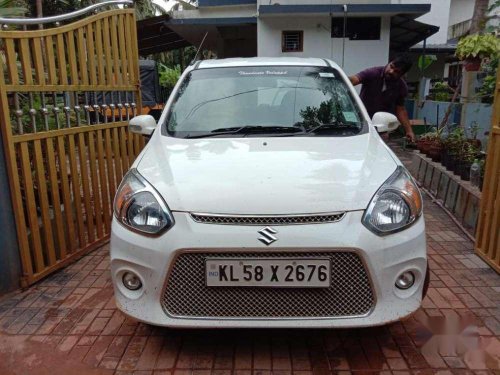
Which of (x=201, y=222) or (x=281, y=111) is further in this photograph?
(x=281, y=111)

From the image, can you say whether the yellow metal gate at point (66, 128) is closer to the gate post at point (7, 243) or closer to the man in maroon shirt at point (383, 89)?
the gate post at point (7, 243)

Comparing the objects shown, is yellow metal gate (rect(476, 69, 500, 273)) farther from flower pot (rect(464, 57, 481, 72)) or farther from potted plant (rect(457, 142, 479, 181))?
flower pot (rect(464, 57, 481, 72))

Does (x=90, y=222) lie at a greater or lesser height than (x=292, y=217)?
lesser

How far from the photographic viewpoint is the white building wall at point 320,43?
10539mm

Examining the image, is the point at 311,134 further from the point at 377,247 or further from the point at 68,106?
the point at 68,106

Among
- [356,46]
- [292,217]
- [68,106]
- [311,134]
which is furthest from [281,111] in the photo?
[356,46]

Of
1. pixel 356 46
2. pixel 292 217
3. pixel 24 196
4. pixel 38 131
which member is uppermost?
pixel 356 46

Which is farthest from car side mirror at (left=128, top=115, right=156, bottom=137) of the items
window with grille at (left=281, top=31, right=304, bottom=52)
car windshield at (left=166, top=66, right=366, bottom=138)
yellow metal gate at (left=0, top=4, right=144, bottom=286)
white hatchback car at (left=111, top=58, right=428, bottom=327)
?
window with grille at (left=281, top=31, right=304, bottom=52)

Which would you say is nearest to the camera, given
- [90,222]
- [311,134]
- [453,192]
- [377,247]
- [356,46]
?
[377,247]

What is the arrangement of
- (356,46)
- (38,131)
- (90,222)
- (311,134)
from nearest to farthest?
1. (311,134)
2. (38,131)
3. (90,222)
4. (356,46)

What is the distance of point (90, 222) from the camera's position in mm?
4238

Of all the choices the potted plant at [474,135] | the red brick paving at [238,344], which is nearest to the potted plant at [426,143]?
the potted plant at [474,135]

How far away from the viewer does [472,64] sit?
8.27m

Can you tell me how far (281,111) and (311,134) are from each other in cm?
39
